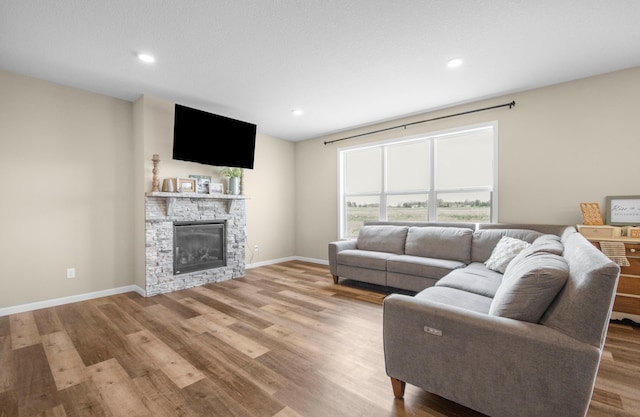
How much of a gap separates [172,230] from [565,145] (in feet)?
16.6

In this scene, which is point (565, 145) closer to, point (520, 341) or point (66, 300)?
point (520, 341)

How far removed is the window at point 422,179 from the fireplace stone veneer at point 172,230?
6.51 feet

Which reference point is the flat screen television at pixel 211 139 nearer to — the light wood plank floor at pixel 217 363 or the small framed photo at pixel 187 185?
the small framed photo at pixel 187 185

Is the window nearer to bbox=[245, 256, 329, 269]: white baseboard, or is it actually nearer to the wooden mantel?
bbox=[245, 256, 329, 269]: white baseboard

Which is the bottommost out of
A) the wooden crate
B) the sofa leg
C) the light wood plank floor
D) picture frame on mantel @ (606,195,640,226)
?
the light wood plank floor

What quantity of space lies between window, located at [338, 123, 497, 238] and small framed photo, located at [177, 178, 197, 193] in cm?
259

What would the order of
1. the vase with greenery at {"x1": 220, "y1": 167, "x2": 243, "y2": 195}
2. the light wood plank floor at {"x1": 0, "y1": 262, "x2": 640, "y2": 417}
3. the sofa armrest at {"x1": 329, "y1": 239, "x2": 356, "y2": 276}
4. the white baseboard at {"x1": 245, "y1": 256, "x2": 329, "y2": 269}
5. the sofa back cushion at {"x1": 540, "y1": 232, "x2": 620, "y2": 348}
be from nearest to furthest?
the sofa back cushion at {"x1": 540, "y1": 232, "x2": 620, "y2": 348} → the light wood plank floor at {"x1": 0, "y1": 262, "x2": 640, "y2": 417} → the sofa armrest at {"x1": 329, "y1": 239, "x2": 356, "y2": 276} → the vase with greenery at {"x1": 220, "y1": 167, "x2": 243, "y2": 195} → the white baseboard at {"x1": 245, "y1": 256, "x2": 329, "y2": 269}

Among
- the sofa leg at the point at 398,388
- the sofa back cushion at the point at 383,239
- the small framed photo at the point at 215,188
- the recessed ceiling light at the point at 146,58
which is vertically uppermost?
the recessed ceiling light at the point at 146,58

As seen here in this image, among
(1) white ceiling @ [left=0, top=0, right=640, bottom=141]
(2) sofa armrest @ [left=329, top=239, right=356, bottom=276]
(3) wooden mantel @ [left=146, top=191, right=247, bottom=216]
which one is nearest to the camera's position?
(1) white ceiling @ [left=0, top=0, right=640, bottom=141]

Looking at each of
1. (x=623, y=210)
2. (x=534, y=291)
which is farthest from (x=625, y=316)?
(x=534, y=291)

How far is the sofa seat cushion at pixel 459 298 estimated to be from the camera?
1860 millimetres

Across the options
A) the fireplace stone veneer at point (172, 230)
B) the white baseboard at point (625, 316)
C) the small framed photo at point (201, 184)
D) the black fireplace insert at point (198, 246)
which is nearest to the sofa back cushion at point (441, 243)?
the white baseboard at point (625, 316)

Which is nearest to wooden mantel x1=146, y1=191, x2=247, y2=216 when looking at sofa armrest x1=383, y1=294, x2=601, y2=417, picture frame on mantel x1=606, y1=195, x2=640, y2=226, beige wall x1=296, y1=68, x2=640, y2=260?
sofa armrest x1=383, y1=294, x2=601, y2=417

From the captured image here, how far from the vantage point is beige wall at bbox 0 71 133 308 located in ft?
9.66
